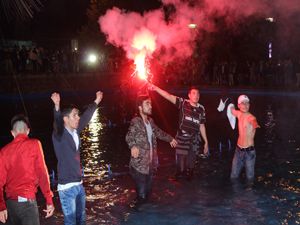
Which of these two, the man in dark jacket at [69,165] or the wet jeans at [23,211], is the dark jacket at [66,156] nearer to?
the man in dark jacket at [69,165]

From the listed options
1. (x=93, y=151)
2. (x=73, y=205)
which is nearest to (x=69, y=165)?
(x=73, y=205)

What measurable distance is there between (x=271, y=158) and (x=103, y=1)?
1015 inches

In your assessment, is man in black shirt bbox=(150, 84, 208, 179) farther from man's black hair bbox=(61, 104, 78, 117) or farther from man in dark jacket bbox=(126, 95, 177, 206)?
man's black hair bbox=(61, 104, 78, 117)

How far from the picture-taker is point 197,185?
8414 millimetres

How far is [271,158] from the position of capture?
10.6m

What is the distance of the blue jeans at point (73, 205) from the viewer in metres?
5.23

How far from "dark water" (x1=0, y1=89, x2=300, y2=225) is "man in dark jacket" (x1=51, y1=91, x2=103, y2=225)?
Answer: 1464mm

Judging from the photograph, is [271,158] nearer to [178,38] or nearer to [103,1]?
[178,38]

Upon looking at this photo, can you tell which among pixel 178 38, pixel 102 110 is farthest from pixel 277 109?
pixel 102 110


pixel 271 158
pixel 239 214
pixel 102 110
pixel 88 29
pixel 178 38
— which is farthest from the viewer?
pixel 88 29

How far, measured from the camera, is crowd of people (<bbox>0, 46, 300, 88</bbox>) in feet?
95.6

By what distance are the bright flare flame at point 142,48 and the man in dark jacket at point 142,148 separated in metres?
3.56

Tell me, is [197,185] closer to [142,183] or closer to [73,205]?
[142,183]

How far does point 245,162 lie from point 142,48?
7270 millimetres
